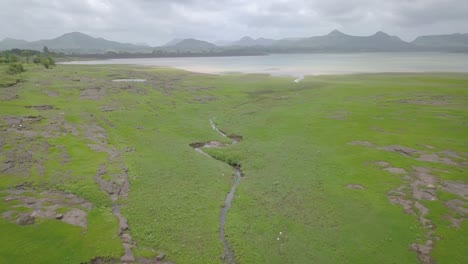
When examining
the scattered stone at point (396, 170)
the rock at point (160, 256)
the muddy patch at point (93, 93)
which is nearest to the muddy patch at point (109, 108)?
the muddy patch at point (93, 93)

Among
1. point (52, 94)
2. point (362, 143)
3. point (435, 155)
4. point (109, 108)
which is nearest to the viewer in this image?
point (435, 155)

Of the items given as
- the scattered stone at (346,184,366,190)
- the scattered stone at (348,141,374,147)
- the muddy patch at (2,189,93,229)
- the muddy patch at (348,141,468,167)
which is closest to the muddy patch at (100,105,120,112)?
the muddy patch at (2,189,93,229)

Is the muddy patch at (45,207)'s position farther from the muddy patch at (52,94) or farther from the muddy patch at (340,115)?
the muddy patch at (340,115)

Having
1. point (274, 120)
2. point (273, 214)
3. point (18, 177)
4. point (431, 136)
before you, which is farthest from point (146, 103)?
point (431, 136)

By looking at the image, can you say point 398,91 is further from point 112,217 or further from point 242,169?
point 112,217

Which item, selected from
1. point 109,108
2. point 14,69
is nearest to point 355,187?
point 109,108

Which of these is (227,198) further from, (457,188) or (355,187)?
(457,188)

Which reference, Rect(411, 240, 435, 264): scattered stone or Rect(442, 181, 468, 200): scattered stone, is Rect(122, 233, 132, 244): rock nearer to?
Rect(411, 240, 435, 264): scattered stone
